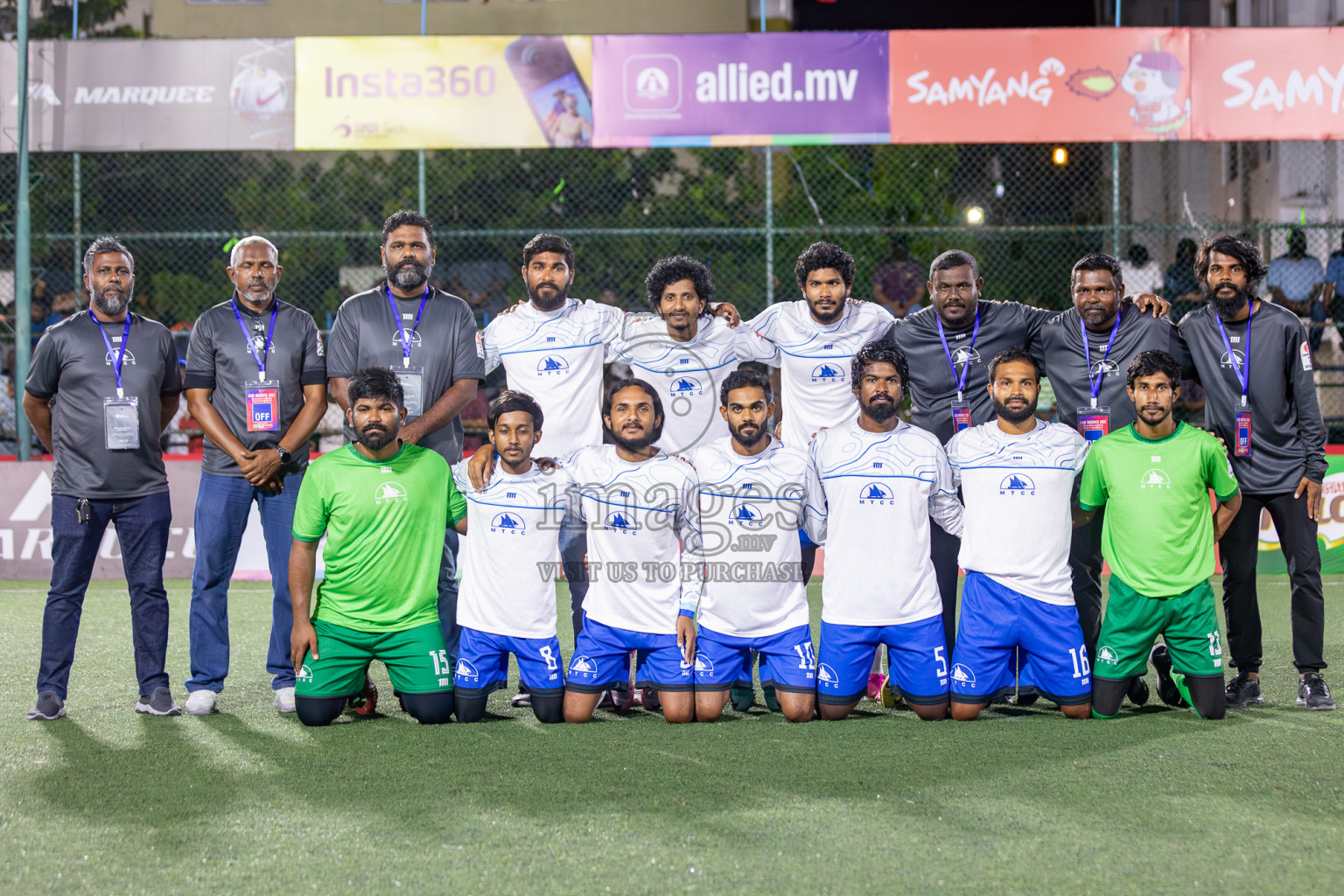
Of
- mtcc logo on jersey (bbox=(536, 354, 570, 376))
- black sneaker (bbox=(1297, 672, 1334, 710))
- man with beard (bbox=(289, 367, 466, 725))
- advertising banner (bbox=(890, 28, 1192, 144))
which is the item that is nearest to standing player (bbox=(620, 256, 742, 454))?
mtcc logo on jersey (bbox=(536, 354, 570, 376))

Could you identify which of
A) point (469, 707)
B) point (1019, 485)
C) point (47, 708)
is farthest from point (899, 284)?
point (47, 708)

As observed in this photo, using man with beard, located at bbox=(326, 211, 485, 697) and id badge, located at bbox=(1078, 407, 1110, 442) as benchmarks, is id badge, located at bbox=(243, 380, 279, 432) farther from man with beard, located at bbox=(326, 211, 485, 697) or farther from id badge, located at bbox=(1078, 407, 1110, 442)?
id badge, located at bbox=(1078, 407, 1110, 442)

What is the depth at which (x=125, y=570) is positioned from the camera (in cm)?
531

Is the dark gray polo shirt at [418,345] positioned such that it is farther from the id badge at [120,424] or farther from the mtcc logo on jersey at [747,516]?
the mtcc logo on jersey at [747,516]

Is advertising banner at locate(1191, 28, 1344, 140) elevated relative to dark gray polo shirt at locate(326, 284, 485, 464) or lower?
elevated

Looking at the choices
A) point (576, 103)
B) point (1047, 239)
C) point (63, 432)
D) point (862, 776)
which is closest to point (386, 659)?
point (63, 432)

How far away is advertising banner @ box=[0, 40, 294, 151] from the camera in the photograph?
36.9 feet

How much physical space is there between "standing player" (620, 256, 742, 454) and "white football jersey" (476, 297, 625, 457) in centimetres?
23

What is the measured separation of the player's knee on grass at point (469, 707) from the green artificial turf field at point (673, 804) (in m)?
0.12

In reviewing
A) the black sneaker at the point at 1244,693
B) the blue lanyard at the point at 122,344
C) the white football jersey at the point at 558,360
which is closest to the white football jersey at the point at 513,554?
the white football jersey at the point at 558,360

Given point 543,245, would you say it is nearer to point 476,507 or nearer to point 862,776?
point 476,507

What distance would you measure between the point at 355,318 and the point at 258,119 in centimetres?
649

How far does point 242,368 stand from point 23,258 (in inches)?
259

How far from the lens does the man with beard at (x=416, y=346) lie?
220 inches
